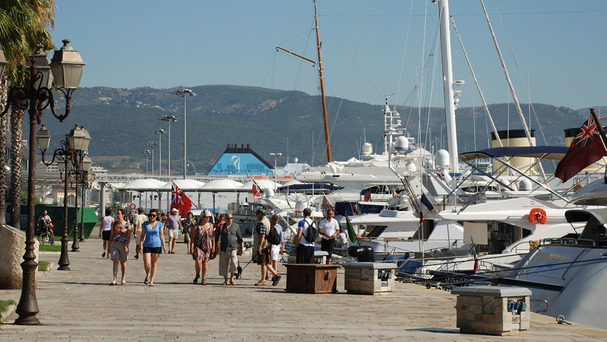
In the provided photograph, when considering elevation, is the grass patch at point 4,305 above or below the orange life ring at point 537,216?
below

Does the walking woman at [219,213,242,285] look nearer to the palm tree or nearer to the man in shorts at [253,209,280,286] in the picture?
the man in shorts at [253,209,280,286]

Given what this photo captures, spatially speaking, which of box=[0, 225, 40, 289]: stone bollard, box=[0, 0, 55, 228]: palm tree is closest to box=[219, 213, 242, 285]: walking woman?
box=[0, 225, 40, 289]: stone bollard

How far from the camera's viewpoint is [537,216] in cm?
2628

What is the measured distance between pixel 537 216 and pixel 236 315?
15456 mm

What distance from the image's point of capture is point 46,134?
2494 cm

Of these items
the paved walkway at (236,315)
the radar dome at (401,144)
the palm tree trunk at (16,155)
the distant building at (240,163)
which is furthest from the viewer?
the distant building at (240,163)

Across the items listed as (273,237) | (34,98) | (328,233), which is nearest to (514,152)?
(328,233)

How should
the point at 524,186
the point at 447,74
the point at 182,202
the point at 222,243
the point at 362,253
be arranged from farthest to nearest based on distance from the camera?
1. the point at 182,202
2. the point at 524,186
3. the point at 447,74
4. the point at 362,253
5. the point at 222,243

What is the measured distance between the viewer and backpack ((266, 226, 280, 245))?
64.0 feet

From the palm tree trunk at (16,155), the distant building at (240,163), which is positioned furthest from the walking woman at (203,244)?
the distant building at (240,163)

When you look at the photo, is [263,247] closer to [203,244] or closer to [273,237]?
[273,237]

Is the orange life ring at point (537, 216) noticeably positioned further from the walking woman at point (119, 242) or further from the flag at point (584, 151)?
the walking woman at point (119, 242)

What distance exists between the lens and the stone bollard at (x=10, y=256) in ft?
53.5

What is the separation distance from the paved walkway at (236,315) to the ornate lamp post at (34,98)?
0.37m
